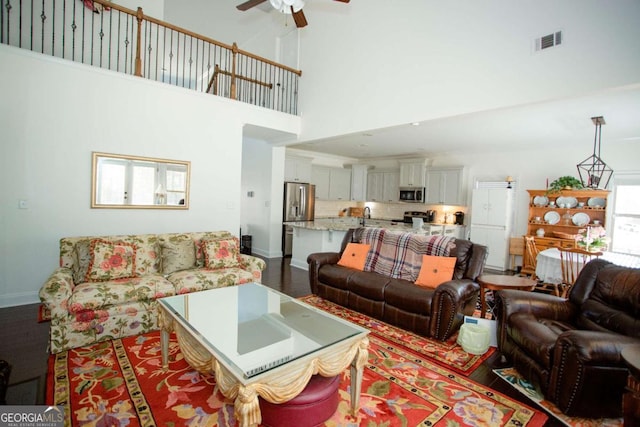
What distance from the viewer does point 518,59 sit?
11.1 ft

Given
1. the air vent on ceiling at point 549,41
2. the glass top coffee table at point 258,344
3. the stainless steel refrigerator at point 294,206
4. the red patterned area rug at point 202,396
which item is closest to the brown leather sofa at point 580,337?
the red patterned area rug at point 202,396

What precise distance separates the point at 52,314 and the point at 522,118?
5807 mm

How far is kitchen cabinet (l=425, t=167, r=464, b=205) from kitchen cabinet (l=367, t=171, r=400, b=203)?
0.90m

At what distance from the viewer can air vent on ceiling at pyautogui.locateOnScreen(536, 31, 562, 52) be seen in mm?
3126

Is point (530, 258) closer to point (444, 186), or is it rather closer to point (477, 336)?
point (444, 186)

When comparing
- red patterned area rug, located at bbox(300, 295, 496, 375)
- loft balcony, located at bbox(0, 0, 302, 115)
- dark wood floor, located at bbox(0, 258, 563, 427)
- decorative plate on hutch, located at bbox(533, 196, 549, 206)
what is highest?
loft balcony, located at bbox(0, 0, 302, 115)

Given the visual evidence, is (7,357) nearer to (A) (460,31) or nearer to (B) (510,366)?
(B) (510,366)

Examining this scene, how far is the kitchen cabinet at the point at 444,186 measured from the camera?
759 cm

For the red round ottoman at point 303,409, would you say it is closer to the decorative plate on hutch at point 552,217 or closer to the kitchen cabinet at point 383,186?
the decorative plate on hutch at point 552,217

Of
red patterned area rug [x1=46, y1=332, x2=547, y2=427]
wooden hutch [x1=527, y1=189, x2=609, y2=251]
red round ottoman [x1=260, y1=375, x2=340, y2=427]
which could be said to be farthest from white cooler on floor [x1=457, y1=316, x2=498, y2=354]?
wooden hutch [x1=527, y1=189, x2=609, y2=251]

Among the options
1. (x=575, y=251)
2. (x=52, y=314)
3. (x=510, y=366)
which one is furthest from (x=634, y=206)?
(x=52, y=314)

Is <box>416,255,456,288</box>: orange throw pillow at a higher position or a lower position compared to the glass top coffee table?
higher

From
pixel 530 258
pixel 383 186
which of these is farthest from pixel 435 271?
pixel 383 186

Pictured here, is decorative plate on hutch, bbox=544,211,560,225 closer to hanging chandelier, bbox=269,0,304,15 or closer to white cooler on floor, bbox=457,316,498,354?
white cooler on floor, bbox=457,316,498,354
